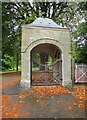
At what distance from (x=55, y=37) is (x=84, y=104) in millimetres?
5676

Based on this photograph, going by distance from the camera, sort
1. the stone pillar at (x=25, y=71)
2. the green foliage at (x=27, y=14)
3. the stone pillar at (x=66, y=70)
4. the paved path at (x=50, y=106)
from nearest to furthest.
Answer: the paved path at (x=50, y=106) < the stone pillar at (x=25, y=71) < the stone pillar at (x=66, y=70) < the green foliage at (x=27, y=14)

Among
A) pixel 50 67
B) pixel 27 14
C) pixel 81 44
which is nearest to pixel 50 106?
pixel 81 44

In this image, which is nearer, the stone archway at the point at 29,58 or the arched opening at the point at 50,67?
the stone archway at the point at 29,58

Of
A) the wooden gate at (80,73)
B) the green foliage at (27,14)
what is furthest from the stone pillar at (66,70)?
the green foliage at (27,14)

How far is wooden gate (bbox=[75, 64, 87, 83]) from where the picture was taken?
1286 centimetres

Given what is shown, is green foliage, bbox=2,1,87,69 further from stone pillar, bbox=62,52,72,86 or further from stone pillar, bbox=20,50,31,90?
stone pillar, bbox=20,50,31,90

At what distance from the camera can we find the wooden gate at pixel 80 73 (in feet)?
42.2

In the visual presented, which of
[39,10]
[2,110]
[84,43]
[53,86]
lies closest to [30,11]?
[39,10]

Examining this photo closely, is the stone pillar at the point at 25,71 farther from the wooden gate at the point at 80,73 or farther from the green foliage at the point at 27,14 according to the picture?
the green foliage at the point at 27,14

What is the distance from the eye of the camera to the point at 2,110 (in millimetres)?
7016

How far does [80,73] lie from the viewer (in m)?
13.1

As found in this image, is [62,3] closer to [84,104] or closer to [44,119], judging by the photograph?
[84,104]

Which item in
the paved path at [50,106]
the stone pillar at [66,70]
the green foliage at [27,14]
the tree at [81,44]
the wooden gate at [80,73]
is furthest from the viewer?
the green foliage at [27,14]

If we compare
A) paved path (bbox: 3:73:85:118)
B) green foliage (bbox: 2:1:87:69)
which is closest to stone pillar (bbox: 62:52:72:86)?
paved path (bbox: 3:73:85:118)
